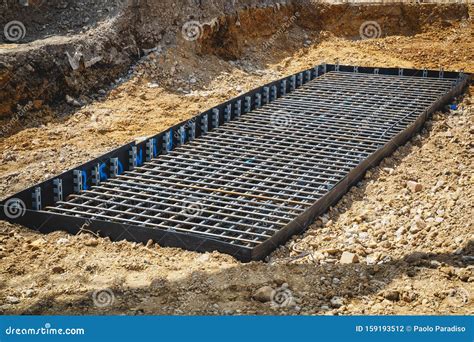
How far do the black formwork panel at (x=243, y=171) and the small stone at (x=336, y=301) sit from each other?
0.84m

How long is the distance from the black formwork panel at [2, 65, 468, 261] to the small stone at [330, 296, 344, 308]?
0.84 metres

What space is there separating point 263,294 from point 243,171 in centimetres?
256

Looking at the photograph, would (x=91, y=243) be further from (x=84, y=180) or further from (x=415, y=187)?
(x=415, y=187)

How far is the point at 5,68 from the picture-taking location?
895 cm

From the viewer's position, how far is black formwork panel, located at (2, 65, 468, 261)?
231 inches

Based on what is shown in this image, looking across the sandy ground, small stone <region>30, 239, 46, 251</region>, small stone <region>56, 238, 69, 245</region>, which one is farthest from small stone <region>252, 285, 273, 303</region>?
small stone <region>30, 239, 46, 251</region>

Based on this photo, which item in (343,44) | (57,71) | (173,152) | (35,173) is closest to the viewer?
(35,173)

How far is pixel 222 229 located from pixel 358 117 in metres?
3.84

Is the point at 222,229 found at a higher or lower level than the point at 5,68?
lower

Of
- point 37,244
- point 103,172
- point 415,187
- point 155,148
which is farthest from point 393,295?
point 155,148

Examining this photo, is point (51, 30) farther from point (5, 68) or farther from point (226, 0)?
point (226, 0)

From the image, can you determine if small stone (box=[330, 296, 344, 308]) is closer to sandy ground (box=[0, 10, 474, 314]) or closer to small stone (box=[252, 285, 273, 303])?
sandy ground (box=[0, 10, 474, 314])

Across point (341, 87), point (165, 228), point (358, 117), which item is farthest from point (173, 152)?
point (341, 87)

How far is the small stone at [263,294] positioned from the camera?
4727mm
